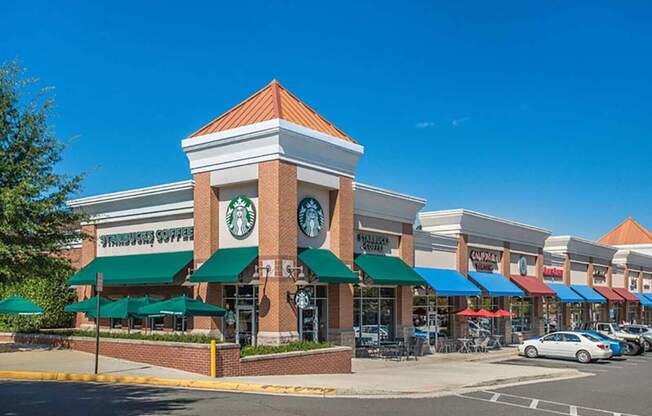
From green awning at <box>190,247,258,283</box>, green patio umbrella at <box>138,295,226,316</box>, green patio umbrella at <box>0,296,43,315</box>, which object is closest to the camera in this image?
green patio umbrella at <box>138,295,226,316</box>

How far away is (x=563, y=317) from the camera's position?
5269 centimetres

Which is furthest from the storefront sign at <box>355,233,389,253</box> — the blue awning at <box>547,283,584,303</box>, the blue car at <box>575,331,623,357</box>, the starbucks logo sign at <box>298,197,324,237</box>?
the blue awning at <box>547,283,584,303</box>

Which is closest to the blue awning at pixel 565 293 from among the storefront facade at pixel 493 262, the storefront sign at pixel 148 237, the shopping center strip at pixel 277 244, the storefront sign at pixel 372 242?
the storefront facade at pixel 493 262

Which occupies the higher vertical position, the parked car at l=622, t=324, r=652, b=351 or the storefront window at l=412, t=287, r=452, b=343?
the storefront window at l=412, t=287, r=452, b=343

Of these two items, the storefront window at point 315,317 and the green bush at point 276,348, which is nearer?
the green bush at point 276,348

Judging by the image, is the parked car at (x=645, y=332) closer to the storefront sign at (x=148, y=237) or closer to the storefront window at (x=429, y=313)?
the storefront window at (x=429, y=313)

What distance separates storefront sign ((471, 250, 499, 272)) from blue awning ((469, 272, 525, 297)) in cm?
40

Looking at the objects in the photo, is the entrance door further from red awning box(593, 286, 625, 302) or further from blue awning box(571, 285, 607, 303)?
red awning box(593, 286, 625, 302)

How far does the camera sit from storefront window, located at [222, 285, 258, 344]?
27578 millimetres

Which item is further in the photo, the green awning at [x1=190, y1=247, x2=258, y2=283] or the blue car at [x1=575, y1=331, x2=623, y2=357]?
the blue car at [x1=575, y1=331, x2=623, y2=357]

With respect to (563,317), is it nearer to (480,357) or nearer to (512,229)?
(512,229)

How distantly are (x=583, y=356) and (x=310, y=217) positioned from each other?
15.2m

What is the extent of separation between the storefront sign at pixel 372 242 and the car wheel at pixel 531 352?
9.14 meters

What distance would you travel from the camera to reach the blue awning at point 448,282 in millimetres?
34469
